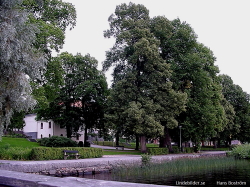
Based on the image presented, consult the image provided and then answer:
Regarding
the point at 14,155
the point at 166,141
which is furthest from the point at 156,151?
the point at 14,155

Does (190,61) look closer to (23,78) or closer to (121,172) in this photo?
(121,172)

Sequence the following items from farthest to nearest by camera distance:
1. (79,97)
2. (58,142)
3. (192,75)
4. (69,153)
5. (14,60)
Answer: (79,97) → (192,75) → (58,142) → (69,153) → (14,60)

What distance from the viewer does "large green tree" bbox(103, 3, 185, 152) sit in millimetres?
31797

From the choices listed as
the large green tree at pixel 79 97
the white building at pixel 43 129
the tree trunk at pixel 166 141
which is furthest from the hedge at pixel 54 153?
the white building at pixel 43 129

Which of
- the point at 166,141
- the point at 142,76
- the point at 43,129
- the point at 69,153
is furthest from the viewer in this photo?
the point at 43,129

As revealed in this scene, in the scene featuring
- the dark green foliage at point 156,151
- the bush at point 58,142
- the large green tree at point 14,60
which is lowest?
the dark green foliage at point 156,151

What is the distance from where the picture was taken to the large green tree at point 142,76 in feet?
104

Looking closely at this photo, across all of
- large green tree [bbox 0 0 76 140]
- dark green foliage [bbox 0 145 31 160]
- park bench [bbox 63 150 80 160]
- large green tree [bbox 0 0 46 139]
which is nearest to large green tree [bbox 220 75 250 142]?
park bench [bbox 63 150 80 160]

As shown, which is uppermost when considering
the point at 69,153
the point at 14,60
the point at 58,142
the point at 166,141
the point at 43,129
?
the point at 14,60

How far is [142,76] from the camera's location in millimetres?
35188

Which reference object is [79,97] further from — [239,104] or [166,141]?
[239,104]

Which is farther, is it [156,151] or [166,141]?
[166,141]

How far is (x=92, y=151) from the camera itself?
87.5ft

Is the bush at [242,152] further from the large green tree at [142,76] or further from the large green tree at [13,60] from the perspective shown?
the large green tree at [13,60]
